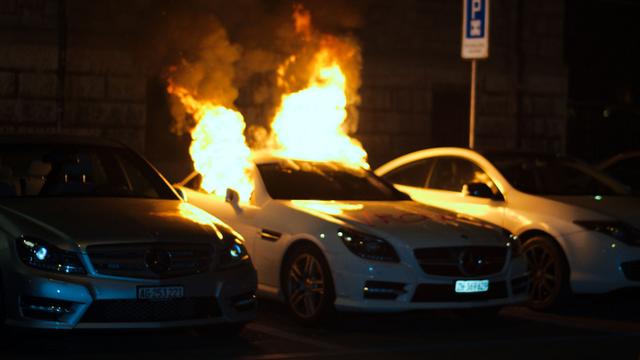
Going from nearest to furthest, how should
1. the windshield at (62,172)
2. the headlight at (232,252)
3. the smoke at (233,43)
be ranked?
the headlight at (232,252) < the windshield at (62,172) < the smoke at (233,43)

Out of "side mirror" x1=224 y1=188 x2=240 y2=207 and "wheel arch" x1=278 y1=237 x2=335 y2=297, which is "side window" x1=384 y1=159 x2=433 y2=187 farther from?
"wheel arch" x1=278 y1=237 x2=335 y2=297

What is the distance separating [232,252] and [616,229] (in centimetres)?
403

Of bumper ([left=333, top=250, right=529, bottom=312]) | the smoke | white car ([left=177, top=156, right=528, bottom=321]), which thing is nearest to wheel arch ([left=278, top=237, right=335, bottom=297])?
white car ([left=177, top=156, right=528, bottom=321])

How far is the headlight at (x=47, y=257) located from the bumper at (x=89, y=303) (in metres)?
0.06

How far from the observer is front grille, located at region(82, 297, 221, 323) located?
8.25 meters

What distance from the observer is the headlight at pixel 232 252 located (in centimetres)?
892

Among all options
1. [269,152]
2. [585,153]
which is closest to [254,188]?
[269,152]

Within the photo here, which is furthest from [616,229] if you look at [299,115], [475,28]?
[299,115]

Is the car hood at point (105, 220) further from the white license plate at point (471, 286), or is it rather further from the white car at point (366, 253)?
the white license plate at point (471, 286)

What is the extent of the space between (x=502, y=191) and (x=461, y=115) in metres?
11.5

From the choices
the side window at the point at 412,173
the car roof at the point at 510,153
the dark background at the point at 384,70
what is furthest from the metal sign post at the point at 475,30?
the dark background at the point at 384,70

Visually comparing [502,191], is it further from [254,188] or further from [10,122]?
[10,122]

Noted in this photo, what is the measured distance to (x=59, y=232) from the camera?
333 inches

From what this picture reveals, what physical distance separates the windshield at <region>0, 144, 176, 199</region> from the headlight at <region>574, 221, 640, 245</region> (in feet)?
12.4
